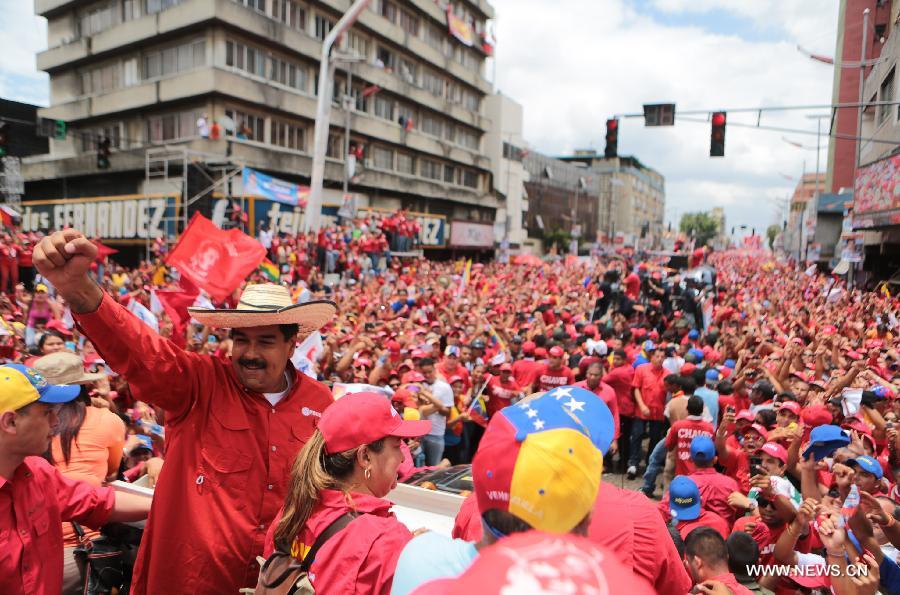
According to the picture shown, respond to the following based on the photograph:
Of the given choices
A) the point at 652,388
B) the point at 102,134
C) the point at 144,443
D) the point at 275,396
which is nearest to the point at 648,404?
the point at 652,388

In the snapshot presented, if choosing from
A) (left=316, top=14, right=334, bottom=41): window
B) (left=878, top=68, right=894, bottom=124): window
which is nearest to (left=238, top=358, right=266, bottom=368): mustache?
(left=878, top=68, right=894, bottom=124): window

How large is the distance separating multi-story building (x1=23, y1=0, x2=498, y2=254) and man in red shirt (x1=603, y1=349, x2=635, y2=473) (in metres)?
19.2

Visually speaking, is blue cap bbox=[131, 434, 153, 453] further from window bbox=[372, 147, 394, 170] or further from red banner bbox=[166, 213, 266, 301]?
window bbox=[372, 147, 394, 170]

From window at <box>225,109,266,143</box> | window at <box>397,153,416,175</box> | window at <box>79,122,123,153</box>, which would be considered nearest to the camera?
window at <box>225,109,266,143</box>

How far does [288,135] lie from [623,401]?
3010cm

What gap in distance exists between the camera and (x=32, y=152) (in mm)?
32219

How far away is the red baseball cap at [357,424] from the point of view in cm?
197

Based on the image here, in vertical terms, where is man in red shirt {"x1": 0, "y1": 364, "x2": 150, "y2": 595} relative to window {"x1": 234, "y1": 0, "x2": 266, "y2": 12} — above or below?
below

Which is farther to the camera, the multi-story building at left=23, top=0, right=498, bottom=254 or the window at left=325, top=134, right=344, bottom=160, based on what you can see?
the window at left=325, top=134, right=344, bottom=160

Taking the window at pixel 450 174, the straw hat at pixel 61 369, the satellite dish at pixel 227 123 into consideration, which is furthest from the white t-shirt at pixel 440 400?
the window at pixel 450 174

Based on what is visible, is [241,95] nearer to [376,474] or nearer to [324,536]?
[376,474]

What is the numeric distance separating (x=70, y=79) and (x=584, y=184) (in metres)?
Answer: 69.6

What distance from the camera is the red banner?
299 inches

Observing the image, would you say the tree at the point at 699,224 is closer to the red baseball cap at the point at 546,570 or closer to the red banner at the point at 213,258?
the red banner at the point at 213,258
